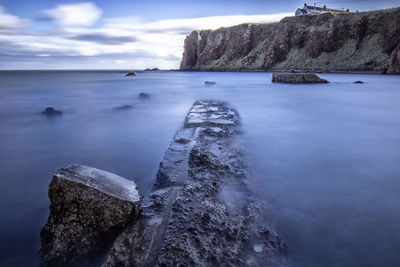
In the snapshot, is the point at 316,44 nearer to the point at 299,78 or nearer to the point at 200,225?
the point at 299,78

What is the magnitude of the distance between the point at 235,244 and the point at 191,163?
4.73 feet

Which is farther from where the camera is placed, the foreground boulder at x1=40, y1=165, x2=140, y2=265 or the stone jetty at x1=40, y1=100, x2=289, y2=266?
the foreground boulder at x1=40, y1=165, x2=140, y2=265

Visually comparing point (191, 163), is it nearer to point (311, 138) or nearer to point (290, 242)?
point (290, 242)

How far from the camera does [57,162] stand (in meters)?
4.02

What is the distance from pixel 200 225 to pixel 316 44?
58.6m

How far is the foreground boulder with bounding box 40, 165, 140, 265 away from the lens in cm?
178

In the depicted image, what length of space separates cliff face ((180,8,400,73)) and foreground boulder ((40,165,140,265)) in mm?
40019

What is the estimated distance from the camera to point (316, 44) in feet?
169

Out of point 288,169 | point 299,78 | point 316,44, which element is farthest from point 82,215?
point 316,44

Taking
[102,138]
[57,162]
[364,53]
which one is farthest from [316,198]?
[364,53]

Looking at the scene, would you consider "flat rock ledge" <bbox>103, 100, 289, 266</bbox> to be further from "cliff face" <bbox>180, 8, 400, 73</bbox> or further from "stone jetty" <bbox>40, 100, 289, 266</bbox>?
"cliff face" <bbox>180, 8, 400, 73</bbox>

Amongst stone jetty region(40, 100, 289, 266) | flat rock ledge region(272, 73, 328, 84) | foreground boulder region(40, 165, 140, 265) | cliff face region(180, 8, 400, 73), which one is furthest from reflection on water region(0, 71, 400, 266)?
cliff face region(180, 8, 400, 73)

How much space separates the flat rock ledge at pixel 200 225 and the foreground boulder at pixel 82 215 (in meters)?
0.15

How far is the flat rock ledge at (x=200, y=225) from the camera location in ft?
5.30
